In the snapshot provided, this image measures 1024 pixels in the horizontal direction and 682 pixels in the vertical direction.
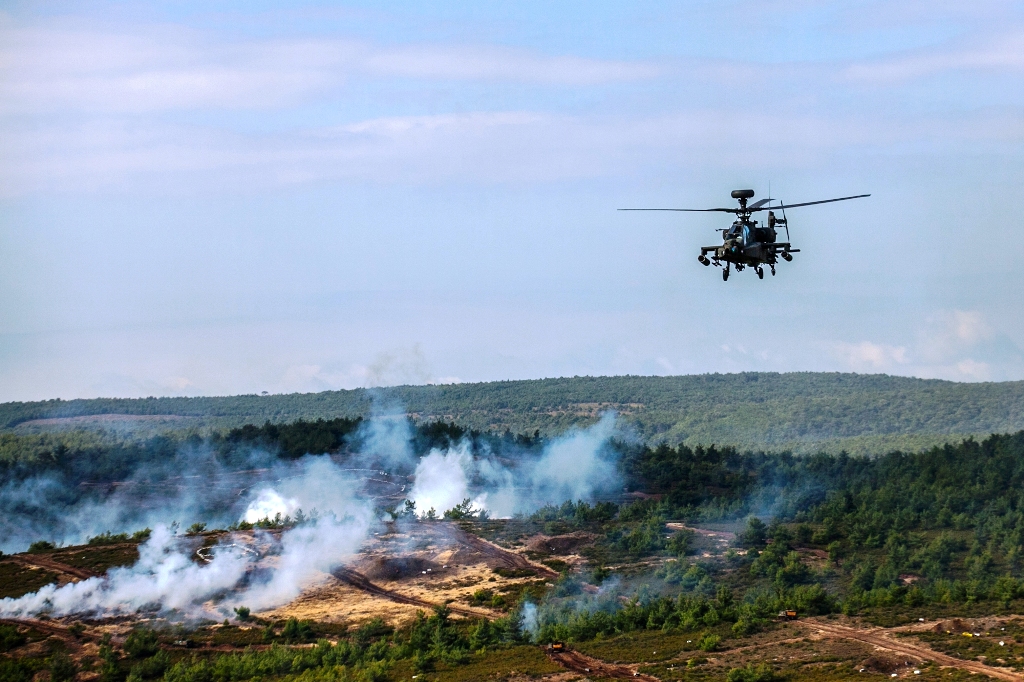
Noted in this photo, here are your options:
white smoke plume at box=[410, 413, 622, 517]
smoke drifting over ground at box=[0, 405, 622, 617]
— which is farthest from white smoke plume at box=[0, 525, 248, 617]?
white smoke plume at box=[410, 413, 622, 517]

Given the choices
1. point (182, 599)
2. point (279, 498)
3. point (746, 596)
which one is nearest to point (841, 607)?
point (746, 596)

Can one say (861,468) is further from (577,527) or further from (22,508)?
(22,508)

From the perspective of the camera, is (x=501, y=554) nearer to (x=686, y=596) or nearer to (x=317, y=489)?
(x=686, y=596)

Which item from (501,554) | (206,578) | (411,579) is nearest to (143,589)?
(206,578)

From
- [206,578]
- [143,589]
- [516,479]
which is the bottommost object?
[143,589]

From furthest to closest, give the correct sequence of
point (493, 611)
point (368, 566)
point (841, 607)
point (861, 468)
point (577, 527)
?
point (861, 468)
point (577, 527)
point (368, 566)
point (493, 611)
point (841, 607)

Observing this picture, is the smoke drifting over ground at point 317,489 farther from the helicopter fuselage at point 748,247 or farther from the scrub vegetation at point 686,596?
the helicopter fuselage at point 748,247
